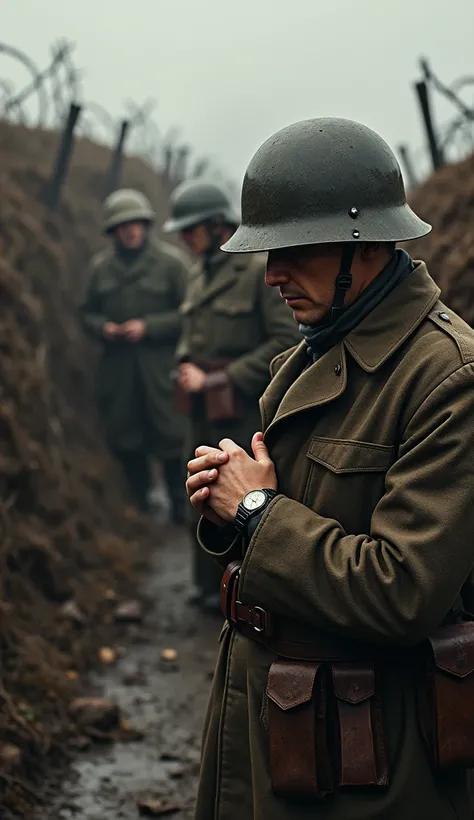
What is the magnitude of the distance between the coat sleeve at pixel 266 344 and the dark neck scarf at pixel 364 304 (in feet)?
10.5

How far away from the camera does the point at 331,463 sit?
7.23 feet

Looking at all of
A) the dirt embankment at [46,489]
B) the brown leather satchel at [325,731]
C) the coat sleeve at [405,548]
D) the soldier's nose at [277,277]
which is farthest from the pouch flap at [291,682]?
the dirt embankment at [46,489]

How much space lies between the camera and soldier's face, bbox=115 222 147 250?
28.7 ft

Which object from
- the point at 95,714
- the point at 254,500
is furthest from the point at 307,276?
the point at 95,714

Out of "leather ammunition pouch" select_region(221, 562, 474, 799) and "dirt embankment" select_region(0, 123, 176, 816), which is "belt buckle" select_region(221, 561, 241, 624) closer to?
"leather ammunition pouch" select_region(221, 562, 474, 799)

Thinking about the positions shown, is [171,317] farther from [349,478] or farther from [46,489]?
[349,478]

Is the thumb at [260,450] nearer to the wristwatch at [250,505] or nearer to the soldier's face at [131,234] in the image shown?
the wristwatch at [250,505]

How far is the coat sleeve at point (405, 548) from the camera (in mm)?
2002

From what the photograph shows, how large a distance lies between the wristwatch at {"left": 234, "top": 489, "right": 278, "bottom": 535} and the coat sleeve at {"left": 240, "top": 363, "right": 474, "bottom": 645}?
78 millimetres

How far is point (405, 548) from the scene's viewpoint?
2.00m

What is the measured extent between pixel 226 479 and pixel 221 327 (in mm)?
3811

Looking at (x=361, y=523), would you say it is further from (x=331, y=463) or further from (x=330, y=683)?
(x=330, y=683)

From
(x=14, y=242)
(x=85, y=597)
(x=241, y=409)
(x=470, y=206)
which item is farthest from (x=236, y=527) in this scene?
(x=14, y=242)

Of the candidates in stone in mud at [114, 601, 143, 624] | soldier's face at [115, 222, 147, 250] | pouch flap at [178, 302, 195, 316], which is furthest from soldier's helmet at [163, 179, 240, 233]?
soldier's face at [115, 222, 147, 250]
